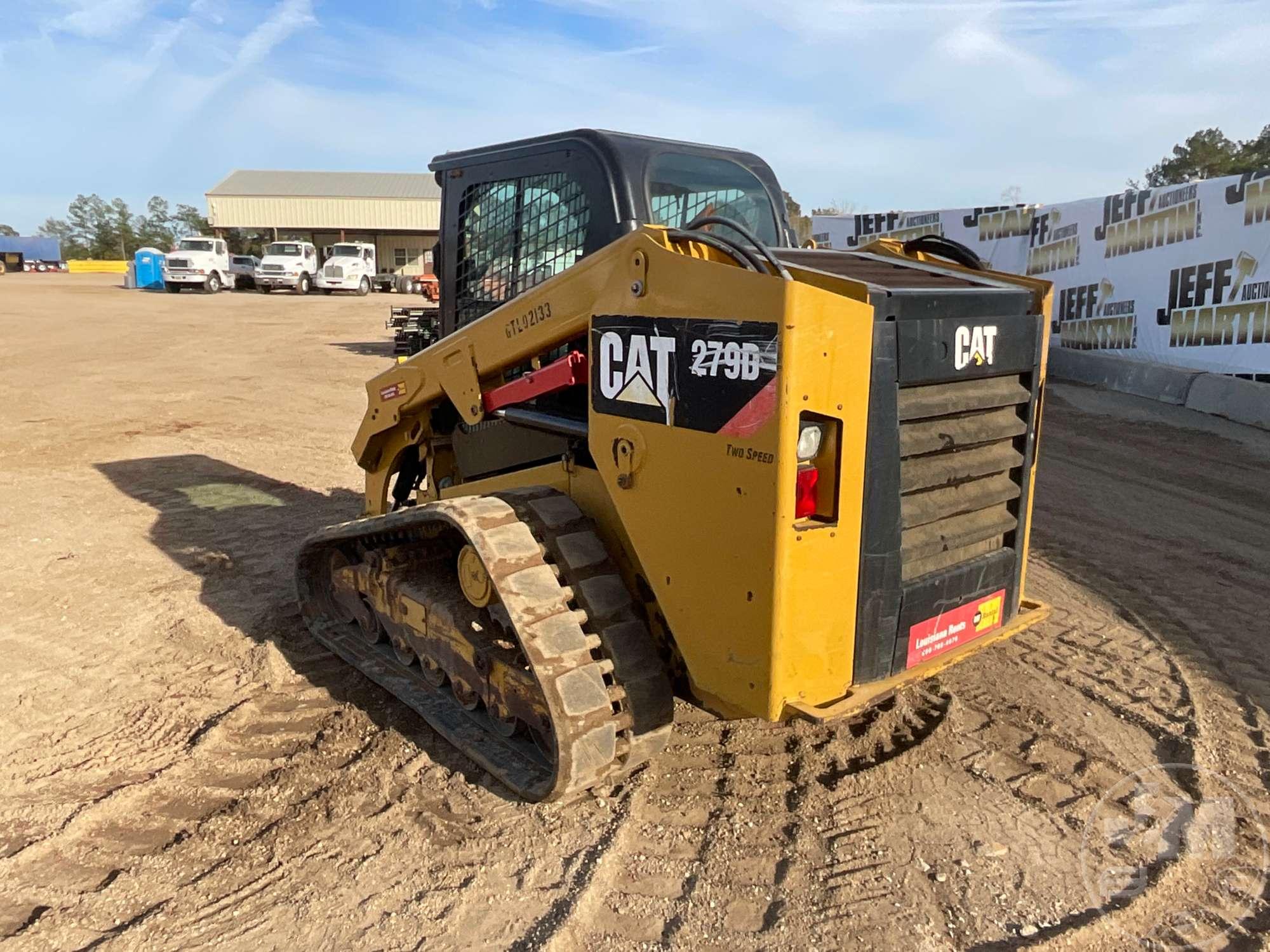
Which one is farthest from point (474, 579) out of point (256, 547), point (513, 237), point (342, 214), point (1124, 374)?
point (342, 214)

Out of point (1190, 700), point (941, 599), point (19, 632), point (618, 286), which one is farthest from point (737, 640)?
point (19, 632)

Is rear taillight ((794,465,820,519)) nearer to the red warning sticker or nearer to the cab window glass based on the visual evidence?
the red warning sticker

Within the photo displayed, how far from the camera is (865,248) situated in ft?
14.0

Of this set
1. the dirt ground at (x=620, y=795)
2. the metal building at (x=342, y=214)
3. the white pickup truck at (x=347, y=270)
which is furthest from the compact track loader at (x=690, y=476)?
the metal building at (x=342, y=214)

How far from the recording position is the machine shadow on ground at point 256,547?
13.4 feet

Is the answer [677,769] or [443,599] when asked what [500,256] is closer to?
[443,599]

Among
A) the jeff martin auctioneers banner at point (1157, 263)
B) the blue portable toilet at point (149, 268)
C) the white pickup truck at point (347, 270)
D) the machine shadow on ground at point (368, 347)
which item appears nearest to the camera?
the jeff martin auctioneers banner at point (1157, 263)

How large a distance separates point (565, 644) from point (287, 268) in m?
35.9

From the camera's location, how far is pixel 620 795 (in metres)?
3.34

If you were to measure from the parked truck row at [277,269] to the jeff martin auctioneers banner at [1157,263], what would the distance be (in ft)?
78.9

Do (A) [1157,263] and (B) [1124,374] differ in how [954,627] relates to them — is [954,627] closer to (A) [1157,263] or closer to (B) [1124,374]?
(B) [1124,374]

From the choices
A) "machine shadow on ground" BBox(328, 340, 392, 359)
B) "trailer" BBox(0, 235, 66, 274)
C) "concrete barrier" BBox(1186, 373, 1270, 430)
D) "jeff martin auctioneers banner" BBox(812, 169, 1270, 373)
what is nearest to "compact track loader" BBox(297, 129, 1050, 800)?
"jeff martin auctioneers banner" BBox(812, 169, 1270, 373)

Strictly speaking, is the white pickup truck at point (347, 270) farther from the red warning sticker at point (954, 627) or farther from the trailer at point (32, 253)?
the red warning sticker at point (954, 627)

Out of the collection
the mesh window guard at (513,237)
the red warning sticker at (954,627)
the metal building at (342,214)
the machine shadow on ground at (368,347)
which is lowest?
the red warning sticker at (954,627)
